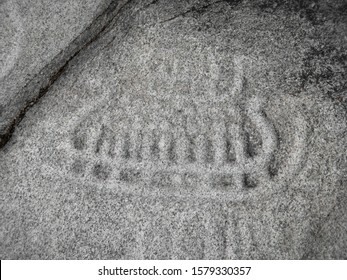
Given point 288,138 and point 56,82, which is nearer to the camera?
point 288,138

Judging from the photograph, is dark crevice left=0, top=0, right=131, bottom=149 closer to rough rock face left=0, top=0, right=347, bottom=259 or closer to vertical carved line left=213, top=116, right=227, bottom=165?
rough rock face left=0, top=0, right=347, bottom=259

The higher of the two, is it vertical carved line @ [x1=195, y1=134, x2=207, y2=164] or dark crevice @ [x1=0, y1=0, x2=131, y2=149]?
dark crevice @ [x1=0, y1=0, x2=131, y2=149]

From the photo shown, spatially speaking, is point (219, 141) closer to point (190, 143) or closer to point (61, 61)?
point (190, 143)

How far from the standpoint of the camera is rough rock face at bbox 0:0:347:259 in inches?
37.8

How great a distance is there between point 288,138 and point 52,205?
0.56 m

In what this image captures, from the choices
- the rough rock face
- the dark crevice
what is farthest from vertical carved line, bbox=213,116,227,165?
the dark crevice

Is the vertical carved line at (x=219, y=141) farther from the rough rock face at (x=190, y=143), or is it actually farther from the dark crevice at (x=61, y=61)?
the dark crevice at (x=61, y=61)

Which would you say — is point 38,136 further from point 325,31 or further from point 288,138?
point 325,31

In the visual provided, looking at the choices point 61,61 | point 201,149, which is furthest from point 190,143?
point 61,61

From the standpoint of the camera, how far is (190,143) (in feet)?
3.41

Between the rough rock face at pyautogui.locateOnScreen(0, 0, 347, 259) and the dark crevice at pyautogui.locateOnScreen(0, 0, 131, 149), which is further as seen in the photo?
the dark crevice at pyautogui.locateOnScreen(0, 0, 131, 149)

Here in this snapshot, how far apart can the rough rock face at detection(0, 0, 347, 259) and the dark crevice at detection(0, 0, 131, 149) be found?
1 centimetres
